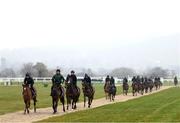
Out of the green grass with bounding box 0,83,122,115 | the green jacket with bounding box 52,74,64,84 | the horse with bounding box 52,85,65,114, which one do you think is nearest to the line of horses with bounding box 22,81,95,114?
the horse with bounding box 52,85,65,114

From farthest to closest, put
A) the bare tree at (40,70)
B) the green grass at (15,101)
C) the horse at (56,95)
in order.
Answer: the bare tree at (40,70) < the green grass at (15,101) < the horse at (56,95)

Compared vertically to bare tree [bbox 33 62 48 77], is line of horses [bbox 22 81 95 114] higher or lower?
lower

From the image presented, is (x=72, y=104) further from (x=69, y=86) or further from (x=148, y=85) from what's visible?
(x=148, y=85)

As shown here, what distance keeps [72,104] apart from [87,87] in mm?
3612

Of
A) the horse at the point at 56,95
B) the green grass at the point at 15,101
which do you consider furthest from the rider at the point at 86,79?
the horse at the point at 56,95

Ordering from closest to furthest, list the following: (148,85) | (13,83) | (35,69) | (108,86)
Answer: (108,86)
(148,85)
(13,83)
(35,69)

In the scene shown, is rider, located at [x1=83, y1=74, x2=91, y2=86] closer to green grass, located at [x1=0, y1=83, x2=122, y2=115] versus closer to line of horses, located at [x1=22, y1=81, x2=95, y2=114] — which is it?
line of horses, located at [x1=22, y1=81, x2=95, y2=114]

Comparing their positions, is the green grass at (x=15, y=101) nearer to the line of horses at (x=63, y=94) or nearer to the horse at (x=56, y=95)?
the line of horses at (x=63, y=94)

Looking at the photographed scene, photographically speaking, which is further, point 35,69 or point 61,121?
point 35,69

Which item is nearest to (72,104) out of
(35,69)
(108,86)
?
(108,86)

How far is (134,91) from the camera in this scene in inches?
2596

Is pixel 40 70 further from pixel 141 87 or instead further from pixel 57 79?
pixel 57 79

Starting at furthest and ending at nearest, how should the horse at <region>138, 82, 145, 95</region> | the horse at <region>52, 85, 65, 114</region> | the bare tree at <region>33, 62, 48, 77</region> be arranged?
the bare tree at <region>33, 62, 48, 77</region> < the horse at <region>138, 82, 145, 95</region> < the horse at <region>52, 85, 65, 114</region>

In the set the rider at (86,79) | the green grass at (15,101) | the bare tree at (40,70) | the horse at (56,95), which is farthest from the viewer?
the bare tree at (40,70)
